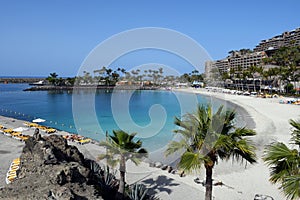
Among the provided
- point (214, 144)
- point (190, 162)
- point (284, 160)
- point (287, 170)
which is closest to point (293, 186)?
point (287, 170)

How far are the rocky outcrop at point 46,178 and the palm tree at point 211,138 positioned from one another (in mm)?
2385

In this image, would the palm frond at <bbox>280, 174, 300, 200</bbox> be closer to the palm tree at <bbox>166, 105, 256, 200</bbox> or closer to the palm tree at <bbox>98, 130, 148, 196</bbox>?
the palm tree at <bbox>166, 105, 256, 200</bbox>

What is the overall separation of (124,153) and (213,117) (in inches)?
127

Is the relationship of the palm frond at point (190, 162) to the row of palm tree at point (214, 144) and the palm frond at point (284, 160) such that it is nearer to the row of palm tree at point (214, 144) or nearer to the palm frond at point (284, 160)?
the row of palm tree at point (214, 144)

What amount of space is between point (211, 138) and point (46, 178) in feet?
13.0

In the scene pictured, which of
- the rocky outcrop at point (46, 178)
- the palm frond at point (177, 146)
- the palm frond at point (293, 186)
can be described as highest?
the palm frond at point (177, 146)

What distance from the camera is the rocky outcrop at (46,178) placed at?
4.94 metres

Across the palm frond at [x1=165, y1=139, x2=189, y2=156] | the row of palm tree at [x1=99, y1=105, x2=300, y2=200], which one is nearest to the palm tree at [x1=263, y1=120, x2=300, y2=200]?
the row of palm tree at [x1=99, y1=105, x2=300, y2=200]

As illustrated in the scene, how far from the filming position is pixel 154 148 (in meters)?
21.6

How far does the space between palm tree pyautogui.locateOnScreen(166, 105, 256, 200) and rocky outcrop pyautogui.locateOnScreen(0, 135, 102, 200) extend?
2.39m

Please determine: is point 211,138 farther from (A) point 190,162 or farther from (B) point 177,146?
(A) point 190,162

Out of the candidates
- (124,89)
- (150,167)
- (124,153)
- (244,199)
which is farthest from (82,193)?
(124,89)

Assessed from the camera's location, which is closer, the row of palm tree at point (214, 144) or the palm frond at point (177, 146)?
the row of palm tree at point (214, 144)

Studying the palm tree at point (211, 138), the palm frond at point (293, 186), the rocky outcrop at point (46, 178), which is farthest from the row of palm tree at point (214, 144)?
the rocky outcrop at point (46, 178)
